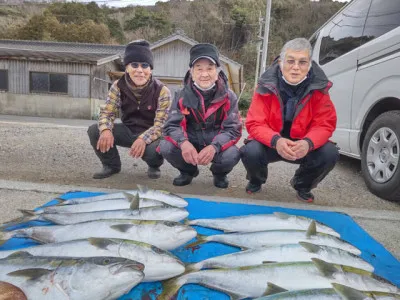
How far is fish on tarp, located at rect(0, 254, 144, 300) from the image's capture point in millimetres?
Result: 1652

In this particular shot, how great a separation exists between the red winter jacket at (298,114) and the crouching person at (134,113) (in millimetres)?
1273

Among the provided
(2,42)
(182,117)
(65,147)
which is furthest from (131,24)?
(182,117)

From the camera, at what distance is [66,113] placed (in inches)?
818

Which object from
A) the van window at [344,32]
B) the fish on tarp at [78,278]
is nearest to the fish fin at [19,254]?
the fish on tarp at [78,278]

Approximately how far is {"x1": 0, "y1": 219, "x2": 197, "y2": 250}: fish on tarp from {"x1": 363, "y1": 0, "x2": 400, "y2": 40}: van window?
354 cm

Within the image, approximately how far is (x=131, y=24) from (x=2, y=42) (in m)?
18.7

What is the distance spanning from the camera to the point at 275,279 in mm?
1878

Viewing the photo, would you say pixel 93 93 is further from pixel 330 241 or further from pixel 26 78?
A: pixel 330 241

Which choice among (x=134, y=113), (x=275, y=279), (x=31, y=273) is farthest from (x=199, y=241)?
(x=134, y=113)

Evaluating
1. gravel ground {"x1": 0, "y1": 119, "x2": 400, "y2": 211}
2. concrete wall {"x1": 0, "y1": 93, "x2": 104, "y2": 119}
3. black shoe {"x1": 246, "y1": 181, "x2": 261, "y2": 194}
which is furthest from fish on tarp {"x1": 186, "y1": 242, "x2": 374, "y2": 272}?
concrete wall {"x1": 0, "y1": 93, "x2": 104, "y2": 119}

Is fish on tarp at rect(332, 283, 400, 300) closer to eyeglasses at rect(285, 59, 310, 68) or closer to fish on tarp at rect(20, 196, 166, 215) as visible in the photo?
fish on tarp at rect(20, 196, 166, 215)

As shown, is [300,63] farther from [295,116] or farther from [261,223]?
[261,223]

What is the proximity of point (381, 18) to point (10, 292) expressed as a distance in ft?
A: 15.6

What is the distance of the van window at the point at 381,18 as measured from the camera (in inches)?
155
